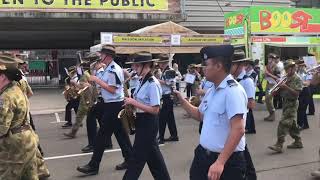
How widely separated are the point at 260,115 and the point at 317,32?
7152 mm

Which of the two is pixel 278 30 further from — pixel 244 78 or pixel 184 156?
pixel 184 156

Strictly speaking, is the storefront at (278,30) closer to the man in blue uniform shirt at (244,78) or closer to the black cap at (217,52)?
the man in blue uniform shirt at (244,78)

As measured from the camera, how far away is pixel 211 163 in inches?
141

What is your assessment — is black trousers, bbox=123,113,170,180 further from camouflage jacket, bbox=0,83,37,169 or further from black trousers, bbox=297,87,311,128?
black trousers, bbox=297,87,311,128

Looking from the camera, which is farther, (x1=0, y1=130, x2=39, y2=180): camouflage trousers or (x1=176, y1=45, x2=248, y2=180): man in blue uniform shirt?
(x1=0, y1=130, x2=39, y2=180): camouflage trousers

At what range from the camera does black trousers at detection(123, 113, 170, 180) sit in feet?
17.8

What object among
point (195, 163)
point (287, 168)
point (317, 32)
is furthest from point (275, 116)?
point (195, 163)

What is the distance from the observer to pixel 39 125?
40.8ft

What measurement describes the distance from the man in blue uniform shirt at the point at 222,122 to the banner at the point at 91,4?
16559 millimetres

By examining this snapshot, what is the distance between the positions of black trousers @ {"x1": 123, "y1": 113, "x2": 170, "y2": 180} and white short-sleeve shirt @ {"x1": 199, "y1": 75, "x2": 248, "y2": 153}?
192 centimetres

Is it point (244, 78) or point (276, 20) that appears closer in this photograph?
point (244, 78)

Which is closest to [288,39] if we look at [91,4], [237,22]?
[237,22]

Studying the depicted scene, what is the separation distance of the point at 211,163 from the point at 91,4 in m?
16.9

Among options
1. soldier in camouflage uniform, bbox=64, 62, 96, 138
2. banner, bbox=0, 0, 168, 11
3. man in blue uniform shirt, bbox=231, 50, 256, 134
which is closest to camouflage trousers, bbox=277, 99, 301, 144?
man in blue uniform shirt, bbox=231, 50, 256, 134
